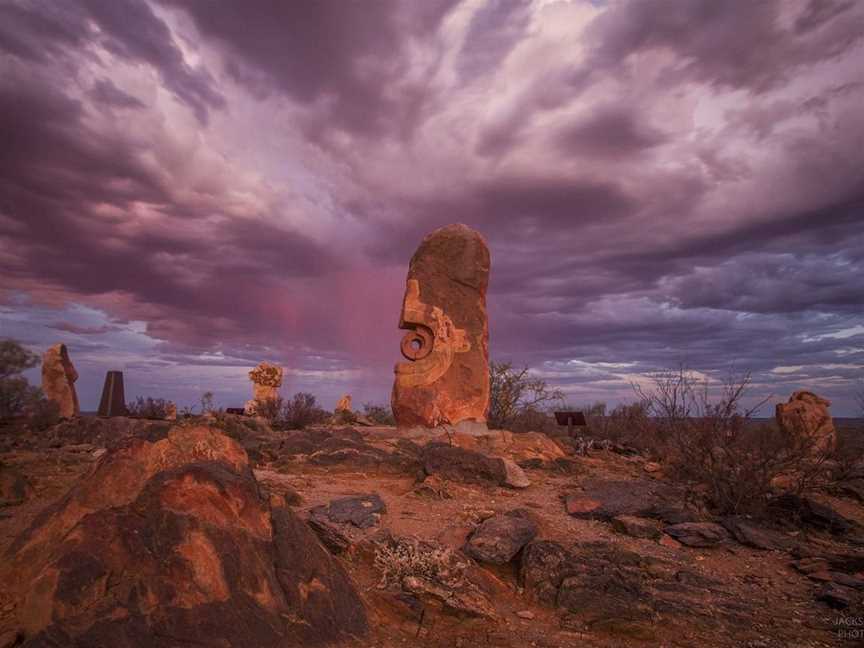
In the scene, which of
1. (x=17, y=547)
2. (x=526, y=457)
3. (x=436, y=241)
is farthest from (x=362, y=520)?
(x=436, y=241)

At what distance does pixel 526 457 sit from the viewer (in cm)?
1002

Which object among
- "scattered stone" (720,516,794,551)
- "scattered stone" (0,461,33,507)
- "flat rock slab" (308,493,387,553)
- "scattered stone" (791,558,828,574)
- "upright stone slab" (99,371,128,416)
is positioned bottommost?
"scattered stone" (791,558,828,574)

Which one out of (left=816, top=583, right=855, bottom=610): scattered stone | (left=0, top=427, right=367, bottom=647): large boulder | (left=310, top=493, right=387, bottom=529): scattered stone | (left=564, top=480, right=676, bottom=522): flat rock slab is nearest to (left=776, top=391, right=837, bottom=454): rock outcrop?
(left=564, top=480, right=676, bottom=522): flat rock slab

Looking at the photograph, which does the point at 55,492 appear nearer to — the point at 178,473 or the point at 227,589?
the point at 178,473

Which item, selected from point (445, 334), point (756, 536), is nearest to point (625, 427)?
point (445, 334)

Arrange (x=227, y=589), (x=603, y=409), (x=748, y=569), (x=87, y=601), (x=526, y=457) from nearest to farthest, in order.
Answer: (x=87, y=601)
(x=227, y=589)
(x=748, y=569)
(x=526, y=457)
(x=603, y=409)

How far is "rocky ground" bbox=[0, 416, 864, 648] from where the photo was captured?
3057 mm

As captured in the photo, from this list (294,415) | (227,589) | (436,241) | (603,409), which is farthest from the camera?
(603,409)

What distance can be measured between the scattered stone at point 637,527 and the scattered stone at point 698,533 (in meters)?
0.17

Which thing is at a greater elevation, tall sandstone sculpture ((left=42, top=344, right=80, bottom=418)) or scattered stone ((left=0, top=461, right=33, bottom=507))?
tall sandstone sculpture ((left=42, top=344, right=80, bottom=418))

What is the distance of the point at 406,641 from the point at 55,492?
483 cm

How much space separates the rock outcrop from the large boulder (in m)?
14.1

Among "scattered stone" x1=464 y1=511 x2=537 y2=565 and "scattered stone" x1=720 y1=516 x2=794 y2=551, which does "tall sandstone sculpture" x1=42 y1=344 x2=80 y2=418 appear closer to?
"scattered stone" x1=464 y1=511 x2=537 y2=565

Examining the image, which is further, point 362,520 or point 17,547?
point 362,520
